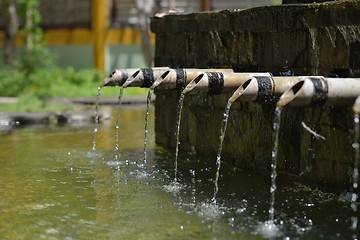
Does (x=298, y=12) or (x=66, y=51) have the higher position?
(x=298, y=12)

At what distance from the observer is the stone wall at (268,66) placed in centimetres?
679

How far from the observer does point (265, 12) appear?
7.89 m

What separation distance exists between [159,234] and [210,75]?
2.13 meters

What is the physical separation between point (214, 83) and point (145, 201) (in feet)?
4.57

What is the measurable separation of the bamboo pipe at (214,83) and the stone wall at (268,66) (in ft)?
2.06

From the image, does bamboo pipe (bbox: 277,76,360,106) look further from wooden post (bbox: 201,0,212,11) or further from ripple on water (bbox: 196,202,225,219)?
wooden post (bbox: 201,0,212,11)

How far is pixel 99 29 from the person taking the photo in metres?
22.7

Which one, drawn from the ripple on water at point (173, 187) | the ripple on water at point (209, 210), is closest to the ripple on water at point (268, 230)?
the ripple on water at point (209, 210)

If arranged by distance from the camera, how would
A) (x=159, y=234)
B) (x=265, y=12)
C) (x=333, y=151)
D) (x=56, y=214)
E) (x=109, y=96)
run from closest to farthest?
1. (x=159, y=234)
2. (x=56, y=214)
3. (x=333, y=151)
4. (x=265, y=12)
5. (x=109, y=96)

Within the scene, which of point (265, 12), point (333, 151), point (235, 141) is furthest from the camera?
point (235, 141)

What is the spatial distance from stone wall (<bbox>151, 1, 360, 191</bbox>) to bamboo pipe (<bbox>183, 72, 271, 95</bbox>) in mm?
627

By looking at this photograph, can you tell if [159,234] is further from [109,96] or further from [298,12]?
[109,96]

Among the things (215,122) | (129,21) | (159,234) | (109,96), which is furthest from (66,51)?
(159,234)

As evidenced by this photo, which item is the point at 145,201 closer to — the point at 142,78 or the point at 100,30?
the point at 142,78
